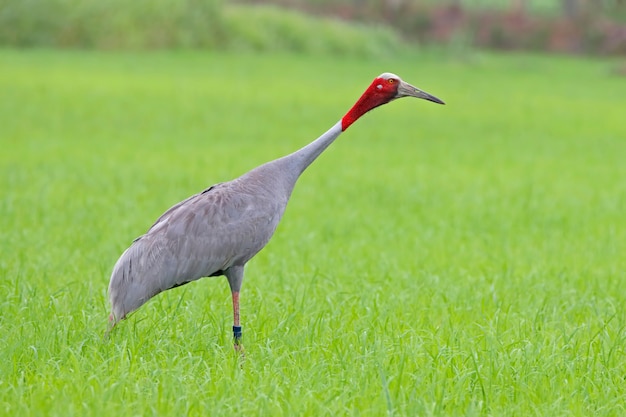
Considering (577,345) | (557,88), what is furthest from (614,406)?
(557,88)

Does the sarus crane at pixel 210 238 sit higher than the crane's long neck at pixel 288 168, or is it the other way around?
the crane's long neck at pixel 288 168

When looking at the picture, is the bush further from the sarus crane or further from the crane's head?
the sarus crane

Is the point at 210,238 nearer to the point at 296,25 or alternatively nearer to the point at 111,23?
the point at 111,23

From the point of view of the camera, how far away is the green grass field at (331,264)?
5172mm

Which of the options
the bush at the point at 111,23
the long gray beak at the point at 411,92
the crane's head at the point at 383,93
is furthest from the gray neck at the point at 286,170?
the bush at the point at 111,23

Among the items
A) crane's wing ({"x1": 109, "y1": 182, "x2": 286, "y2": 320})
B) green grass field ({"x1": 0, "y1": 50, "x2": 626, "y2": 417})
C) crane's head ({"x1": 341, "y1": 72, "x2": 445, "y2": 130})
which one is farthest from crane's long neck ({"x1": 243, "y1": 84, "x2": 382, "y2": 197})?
green grass field ({"x1": 0, "y1": 50, "x2": 626, "y2": 417})

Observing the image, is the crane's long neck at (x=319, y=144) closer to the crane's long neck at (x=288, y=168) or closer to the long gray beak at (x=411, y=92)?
the crane's long neck at (x=288, y=168)

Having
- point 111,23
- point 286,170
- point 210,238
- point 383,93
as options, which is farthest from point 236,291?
point 111,23

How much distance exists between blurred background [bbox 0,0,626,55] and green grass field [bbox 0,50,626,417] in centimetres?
1048

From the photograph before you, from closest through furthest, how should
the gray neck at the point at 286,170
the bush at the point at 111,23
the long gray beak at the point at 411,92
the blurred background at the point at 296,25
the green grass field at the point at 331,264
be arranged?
the green grass field at the point at 331,264, the gray neck at the point at 286,170, the long gray beak at the point at 411,92, the bush at the point at 111,23, the blurred background at the point at 296,25

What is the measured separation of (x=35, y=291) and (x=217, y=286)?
1516mm

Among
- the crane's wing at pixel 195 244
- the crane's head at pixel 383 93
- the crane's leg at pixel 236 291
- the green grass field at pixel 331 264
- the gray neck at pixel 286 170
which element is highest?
the crane's head at pixel 383 93

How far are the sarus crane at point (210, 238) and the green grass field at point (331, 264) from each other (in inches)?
14.3

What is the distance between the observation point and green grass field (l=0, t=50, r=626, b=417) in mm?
5172
